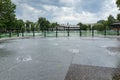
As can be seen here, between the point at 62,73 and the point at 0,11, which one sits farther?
the point at 0,11

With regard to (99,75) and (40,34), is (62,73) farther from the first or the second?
(40,34)

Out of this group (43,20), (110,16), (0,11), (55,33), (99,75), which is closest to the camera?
(99,75)

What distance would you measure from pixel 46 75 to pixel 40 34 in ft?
76.5

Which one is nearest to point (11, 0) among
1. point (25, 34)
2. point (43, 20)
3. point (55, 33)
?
point (25, 34)

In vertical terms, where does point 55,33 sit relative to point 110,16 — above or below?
below

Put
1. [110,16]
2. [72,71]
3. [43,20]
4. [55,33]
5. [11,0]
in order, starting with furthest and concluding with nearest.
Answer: [43,20], [110,16], [11,0], [55,33], [72,71]

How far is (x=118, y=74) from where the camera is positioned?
13.3 ft

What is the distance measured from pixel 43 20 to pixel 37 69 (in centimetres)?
6795

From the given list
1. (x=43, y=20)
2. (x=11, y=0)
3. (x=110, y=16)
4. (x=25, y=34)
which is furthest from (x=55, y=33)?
(x=43, y=20)

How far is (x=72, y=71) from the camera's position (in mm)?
4391

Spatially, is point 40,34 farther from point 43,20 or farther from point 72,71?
point 43,20

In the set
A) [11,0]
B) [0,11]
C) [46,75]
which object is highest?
[11,0]

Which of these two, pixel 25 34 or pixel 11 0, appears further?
pixel 11 0

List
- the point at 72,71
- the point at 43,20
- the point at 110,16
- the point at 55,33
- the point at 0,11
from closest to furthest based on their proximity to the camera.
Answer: the point at 72,71 → the point at 55,33 → the point at 0,11 → the point at 110,16 → the point at 43,20
